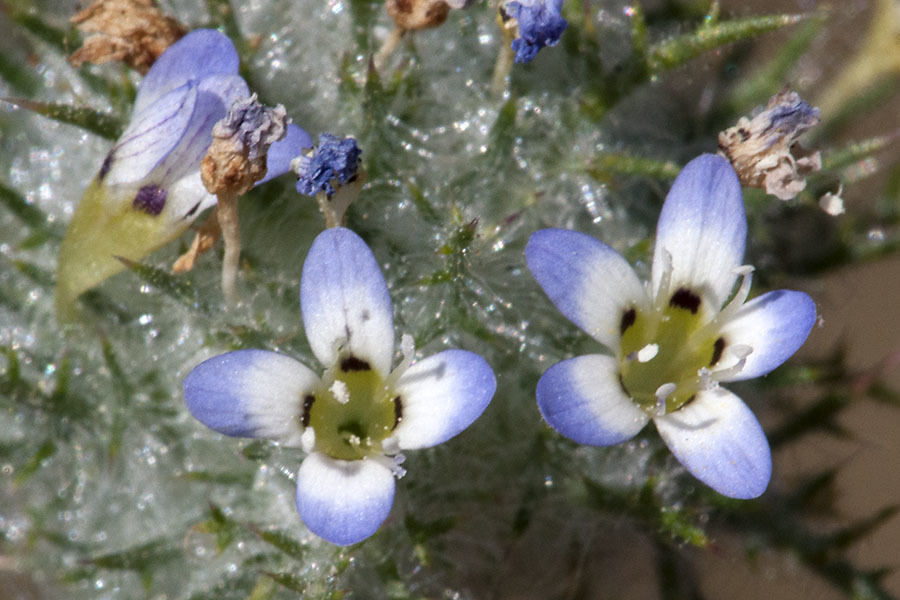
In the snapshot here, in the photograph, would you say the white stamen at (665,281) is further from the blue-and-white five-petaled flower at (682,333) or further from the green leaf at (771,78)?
the green leaf at (771,78)

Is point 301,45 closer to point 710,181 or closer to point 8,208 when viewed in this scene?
point 8,208

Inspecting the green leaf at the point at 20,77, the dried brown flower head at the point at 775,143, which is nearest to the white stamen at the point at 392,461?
the dried brown flower head at the point at 775,143

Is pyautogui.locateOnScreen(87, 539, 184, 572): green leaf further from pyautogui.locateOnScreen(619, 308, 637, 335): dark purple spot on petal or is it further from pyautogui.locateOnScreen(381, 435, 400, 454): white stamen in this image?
pyautogui.locateOnScreen(619, 308, 637, 335): dark purple spot on petal

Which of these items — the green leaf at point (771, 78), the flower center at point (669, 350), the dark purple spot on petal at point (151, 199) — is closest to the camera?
the flower center at point (669, 350)

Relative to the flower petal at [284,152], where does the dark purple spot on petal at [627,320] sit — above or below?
below

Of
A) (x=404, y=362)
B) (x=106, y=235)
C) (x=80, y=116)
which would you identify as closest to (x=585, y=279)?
(x=404, y=362)

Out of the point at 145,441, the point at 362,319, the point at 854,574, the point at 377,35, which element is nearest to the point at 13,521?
the point at 145,441

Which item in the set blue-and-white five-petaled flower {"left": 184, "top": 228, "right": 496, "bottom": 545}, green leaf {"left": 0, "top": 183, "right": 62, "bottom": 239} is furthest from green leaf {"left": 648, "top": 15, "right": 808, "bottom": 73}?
green leaf {"left": 0, "top": 183, "right": 62, "bottom": 239}
